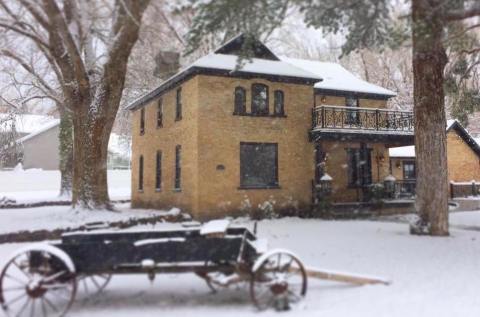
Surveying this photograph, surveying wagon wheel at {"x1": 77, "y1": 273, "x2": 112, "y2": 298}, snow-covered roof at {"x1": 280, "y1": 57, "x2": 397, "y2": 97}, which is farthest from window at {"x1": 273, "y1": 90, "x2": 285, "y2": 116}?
wagon wheel at {"x1": 77, "y1": 273, "x2": 112, "y2": 298}

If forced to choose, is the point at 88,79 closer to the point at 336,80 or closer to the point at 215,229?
the point at 215,229

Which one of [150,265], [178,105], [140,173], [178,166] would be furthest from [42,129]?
[150,265]

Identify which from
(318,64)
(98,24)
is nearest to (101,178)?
(98,24)

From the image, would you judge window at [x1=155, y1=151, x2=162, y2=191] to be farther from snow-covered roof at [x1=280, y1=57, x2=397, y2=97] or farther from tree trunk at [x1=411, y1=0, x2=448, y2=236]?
tree trunk at [x1=411, y1=0, x2=448, y2=236]

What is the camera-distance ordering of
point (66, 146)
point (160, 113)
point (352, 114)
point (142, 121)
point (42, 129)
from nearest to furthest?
point (160, 113), point (352, 114), point (142, 121), point (66, 146), point (42, 129)

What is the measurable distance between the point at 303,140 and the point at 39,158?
34045 millimetres

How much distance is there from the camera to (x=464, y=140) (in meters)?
29.2

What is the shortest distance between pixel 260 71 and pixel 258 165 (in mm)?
4017

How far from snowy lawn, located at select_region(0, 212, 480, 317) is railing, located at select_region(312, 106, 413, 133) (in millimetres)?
8652

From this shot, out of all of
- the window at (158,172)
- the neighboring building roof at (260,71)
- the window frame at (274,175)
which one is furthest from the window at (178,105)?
the window frame at (274,175)

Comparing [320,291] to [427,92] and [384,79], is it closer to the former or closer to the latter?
[427,92]

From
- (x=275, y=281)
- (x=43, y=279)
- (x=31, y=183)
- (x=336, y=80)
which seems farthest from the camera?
(x=31, y=183)

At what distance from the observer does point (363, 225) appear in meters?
15.7

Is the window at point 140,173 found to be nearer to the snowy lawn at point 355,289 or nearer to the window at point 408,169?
the snowy lawn at point 355,289
